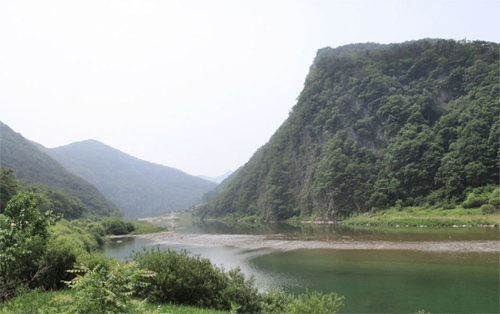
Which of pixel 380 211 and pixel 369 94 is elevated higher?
pixel 369 94

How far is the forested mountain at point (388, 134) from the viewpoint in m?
94.8

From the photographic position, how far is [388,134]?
11988 centimetres

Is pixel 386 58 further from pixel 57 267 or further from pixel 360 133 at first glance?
pixel 57 267

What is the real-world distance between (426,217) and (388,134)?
46726 mm

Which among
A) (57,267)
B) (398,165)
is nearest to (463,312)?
(57,267)

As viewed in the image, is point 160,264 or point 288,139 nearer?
point 160,264

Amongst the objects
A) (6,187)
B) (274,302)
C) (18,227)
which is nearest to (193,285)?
(274,302)

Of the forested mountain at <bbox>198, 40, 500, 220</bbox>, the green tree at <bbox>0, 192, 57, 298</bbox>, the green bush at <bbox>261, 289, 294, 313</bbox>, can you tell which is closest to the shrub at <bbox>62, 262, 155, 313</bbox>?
the green tree at <bbox>0, 192, 57, 298</bbox>

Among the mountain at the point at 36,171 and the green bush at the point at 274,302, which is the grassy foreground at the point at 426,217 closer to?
the green bush at the point at 274,302

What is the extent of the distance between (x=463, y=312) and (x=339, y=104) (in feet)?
416

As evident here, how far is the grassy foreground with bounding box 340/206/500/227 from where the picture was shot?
218ft

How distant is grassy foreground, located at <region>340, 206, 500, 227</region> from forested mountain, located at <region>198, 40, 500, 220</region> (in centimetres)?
646

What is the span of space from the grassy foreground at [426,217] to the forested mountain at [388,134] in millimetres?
6462

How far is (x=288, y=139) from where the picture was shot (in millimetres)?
167500
